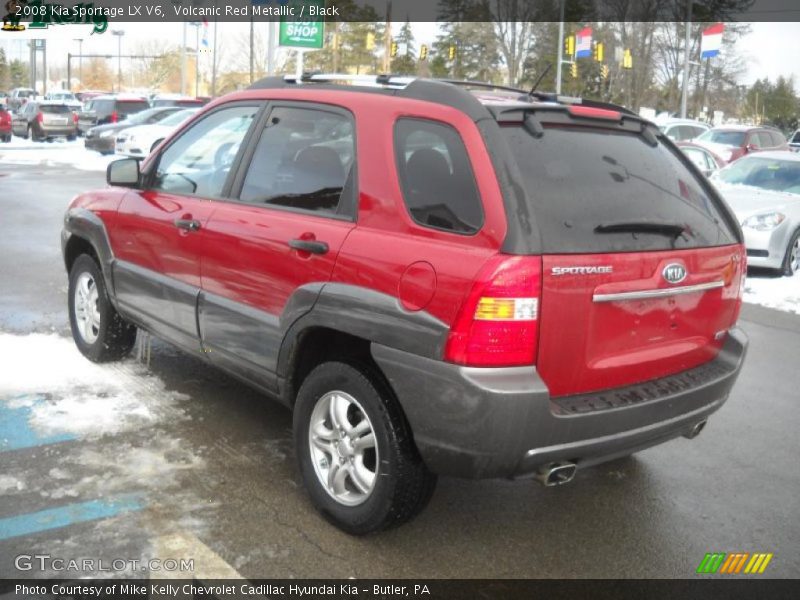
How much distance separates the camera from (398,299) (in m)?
3.13

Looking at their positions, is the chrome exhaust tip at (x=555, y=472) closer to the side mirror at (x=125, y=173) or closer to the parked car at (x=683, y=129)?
the side mirror at (x=125, y=173)

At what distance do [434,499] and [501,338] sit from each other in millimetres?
1254

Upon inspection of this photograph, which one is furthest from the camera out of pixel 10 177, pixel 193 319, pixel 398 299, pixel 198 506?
pixel 10 177

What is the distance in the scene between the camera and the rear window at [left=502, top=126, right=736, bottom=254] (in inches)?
120

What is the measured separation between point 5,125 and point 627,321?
1351 inches

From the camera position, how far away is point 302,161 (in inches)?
152

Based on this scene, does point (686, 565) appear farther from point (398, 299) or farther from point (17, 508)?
point (17, 508)

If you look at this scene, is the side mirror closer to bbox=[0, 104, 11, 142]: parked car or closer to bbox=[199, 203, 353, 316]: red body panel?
bbox=[199, 203, 353, 316]: red body panel

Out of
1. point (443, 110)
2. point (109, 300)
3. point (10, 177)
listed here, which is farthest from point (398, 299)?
point (10, 177)

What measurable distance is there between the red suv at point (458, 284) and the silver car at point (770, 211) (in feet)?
22.3

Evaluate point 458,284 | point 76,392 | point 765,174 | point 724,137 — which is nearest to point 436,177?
point 458,284

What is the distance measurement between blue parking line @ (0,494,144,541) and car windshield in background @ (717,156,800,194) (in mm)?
10318

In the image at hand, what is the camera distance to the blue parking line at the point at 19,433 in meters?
4.22

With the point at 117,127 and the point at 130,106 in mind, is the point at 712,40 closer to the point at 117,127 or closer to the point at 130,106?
the point at 117,127
